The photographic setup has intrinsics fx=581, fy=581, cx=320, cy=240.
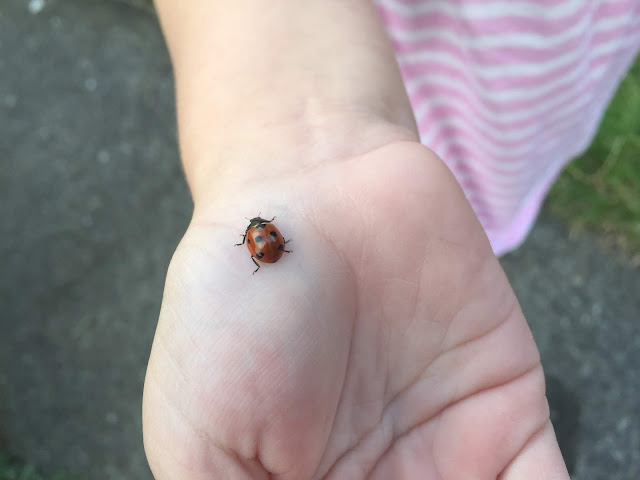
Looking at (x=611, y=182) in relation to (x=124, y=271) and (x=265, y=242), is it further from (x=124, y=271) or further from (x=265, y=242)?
(x=124, y=271)

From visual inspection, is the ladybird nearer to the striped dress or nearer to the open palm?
the open palm

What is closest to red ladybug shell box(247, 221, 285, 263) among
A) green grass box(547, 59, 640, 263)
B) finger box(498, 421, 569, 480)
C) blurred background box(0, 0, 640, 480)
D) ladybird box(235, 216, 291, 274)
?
ladybird box(235, 216, 291, 274)

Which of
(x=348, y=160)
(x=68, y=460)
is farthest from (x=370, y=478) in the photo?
(x=68, y=460)

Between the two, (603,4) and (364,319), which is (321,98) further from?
(603,4)

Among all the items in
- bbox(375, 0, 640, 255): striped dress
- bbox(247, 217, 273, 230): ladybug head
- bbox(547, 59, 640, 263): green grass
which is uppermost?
bbox(247, 217, 273, 230): ladybug head

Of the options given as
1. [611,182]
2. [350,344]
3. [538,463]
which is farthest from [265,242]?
[611,182]

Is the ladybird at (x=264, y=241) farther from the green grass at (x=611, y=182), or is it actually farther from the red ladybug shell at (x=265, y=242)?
the green grass at (x=611, y=182)
